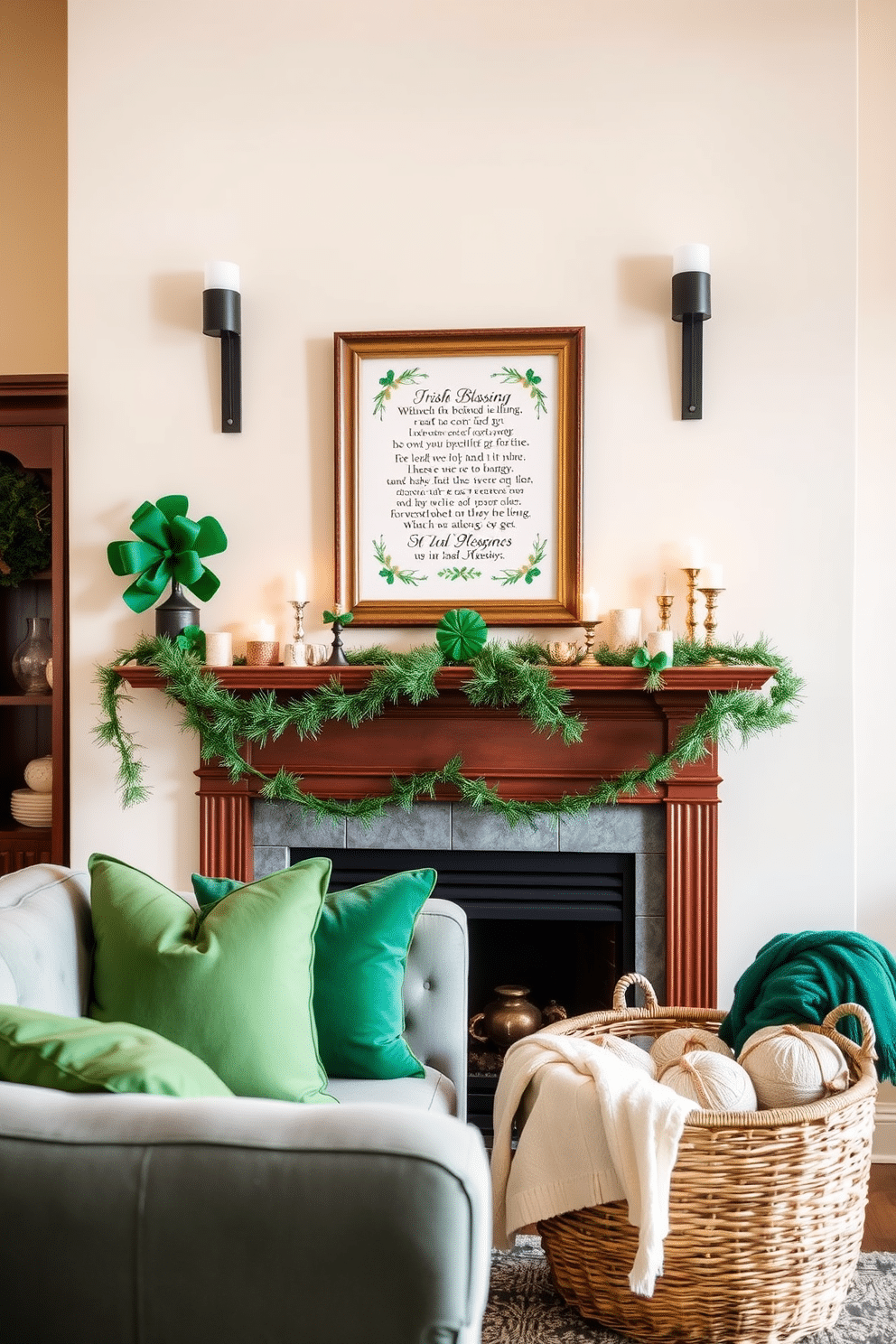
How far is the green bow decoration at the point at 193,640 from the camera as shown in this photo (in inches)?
98.0

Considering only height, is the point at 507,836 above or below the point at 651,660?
below

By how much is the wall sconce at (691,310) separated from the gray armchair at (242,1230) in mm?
1987

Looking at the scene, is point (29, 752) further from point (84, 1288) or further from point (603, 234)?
point (84, 1288)

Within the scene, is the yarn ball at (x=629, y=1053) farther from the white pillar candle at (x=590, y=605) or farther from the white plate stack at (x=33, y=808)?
the white plate stack at (x=33, y=808)

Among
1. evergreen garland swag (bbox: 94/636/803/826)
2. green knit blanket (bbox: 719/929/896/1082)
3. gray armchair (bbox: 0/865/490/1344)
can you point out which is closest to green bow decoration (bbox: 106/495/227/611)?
evergreen garland swag (bbox: 94/636/803/826)

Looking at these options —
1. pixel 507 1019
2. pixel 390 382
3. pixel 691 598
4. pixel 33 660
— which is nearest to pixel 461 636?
pixel 691 598

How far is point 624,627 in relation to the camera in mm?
2441

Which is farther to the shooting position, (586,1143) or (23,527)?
(23,527)

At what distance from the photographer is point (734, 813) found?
252cm

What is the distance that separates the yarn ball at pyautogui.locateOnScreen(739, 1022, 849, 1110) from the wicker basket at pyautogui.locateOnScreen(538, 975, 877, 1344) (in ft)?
0.14

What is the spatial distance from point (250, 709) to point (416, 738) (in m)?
0.39

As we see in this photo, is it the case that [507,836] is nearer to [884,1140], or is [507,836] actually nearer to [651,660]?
[651,660]

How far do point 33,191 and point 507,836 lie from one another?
2.28 m

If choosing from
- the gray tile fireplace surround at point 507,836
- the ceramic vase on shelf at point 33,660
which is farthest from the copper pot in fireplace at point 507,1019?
the ceramic vase on shelf at point 33,660
